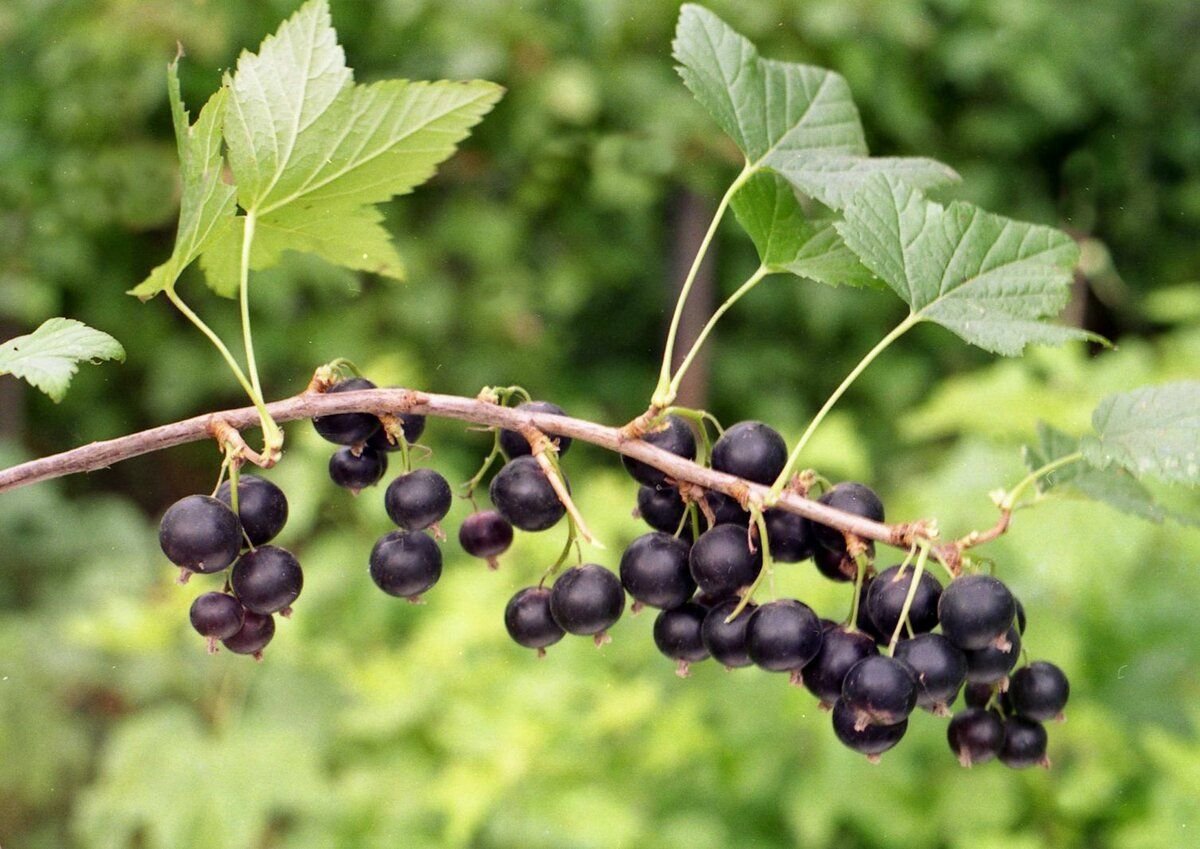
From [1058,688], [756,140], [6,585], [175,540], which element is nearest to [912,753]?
[1058,688]

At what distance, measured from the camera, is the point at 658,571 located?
779 millimetres

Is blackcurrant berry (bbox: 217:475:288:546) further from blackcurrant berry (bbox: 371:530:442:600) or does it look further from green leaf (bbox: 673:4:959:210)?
A: green leaf (bbox: 673:4:959:210)

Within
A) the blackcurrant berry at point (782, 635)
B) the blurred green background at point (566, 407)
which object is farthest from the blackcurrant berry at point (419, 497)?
the blurred green background at point (566, 407)

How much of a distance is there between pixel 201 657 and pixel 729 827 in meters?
1.19

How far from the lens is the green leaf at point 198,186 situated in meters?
0.71

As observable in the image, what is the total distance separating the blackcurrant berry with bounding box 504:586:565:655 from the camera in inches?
33.4

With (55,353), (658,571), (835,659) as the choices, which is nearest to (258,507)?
(55,353)

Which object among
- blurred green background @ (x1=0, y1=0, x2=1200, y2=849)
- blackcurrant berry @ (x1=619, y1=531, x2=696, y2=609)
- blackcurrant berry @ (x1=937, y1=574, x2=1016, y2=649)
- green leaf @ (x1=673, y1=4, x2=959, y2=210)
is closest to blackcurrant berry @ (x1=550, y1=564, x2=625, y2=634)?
blackcurrant berry @ (x1=619, y1=531, x2=696, y2=609)

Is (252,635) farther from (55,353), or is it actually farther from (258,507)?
(55,353)

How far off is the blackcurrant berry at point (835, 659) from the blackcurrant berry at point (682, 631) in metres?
0.09

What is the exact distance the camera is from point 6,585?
9.68ft

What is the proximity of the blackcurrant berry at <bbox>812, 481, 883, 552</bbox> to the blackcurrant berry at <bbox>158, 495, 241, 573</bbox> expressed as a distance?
0.40 metres

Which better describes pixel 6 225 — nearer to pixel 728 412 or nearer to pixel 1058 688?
pixel 728 412

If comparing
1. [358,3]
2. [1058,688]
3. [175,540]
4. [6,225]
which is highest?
[175,540]
